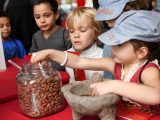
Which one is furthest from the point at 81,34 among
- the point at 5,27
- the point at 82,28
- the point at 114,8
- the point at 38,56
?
the point at 5,27

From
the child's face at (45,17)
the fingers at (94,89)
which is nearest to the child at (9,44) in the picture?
the child's face at (45,17)

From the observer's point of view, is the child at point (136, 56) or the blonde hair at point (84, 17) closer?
the child at point (136, 56)

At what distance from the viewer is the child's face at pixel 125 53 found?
0.91m

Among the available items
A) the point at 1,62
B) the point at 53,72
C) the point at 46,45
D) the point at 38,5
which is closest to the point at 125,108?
the point at 53,72

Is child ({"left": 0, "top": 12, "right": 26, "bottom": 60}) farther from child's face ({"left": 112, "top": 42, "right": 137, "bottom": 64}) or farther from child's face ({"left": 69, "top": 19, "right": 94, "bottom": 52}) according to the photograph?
child's face ({"left": 112, "top": 42, "right": 137, "bottom": 64})

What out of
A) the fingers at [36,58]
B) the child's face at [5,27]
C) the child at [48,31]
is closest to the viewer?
the fingers at [36,58]

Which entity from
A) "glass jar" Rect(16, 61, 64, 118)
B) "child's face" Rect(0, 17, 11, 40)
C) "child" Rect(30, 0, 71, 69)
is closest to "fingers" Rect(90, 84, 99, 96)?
"glass jar" Rect(16, 61, 64, 118)

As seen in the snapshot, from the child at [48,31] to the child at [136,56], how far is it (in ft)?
2.65

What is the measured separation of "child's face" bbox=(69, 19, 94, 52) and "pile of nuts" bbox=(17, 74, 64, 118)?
54 centimetres

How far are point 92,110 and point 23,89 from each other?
233 mm

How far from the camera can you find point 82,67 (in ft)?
3.65

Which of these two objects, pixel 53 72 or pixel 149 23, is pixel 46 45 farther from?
pixel 149 23

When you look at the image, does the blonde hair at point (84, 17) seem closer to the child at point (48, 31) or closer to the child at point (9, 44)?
the child at point (48, 31)

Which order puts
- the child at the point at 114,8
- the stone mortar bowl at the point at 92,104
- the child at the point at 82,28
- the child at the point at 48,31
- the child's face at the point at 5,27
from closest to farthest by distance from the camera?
the stone mortar bowl at the point at 92,104 → the child at the point at 114,8 → the child at the point at 82,28 → the child at the point at 48,31 → the child's face at the point at 5,27
